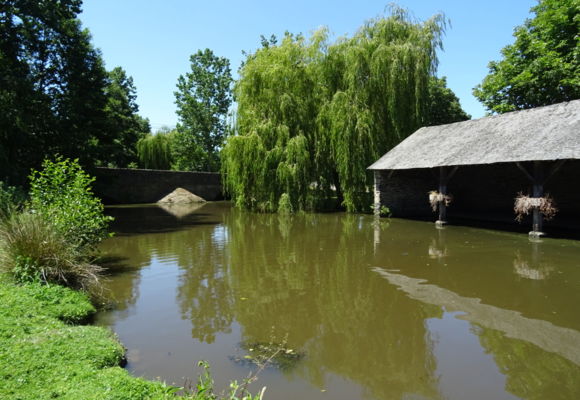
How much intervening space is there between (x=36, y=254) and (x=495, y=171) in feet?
46.9

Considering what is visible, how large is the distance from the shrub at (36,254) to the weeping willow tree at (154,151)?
2436cm

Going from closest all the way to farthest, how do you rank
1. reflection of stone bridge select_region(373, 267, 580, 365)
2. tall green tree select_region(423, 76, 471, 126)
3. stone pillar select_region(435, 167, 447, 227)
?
reflection of stone bridge select_region(373, 267, 580, 365) < stone pillar select_region(435, 167, 447, 227) < tall green tree select_region(423, 76, 471, 126)

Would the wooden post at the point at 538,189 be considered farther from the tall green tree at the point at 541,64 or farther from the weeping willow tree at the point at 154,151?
the weeping willow tree at the point at 154,151

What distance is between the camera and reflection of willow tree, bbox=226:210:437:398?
333 centimetres

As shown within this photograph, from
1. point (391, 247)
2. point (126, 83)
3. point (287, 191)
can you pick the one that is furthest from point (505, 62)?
point (126, 83)

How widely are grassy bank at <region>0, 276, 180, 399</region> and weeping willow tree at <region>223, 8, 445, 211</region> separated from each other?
11.2 m

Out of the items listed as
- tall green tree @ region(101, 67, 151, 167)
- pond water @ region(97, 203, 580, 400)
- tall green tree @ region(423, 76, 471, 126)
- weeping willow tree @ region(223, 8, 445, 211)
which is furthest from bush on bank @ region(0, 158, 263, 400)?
tall green tree @ region(423, 76, 471, 126)

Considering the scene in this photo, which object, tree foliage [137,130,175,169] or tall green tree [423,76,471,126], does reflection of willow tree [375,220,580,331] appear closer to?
tall green tree [423,76,471,126]

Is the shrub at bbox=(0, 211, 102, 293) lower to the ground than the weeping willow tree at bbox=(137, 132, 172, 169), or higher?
lower

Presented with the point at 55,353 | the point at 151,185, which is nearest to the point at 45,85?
the point at 151,185

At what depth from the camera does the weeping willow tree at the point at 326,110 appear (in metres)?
14.8

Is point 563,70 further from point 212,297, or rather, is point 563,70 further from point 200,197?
point 200,197

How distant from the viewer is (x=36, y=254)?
15.8ft

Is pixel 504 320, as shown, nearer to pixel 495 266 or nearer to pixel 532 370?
pixel 532 370
